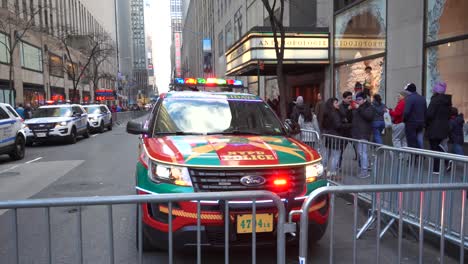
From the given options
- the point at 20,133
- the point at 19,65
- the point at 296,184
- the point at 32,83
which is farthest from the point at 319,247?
the point at 32,83

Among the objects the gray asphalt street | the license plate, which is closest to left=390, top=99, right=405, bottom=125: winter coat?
the gray asphalt street

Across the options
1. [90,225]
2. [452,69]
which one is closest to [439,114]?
[452,69]

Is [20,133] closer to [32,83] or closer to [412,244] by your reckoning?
[412,244]

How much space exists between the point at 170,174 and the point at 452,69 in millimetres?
9213

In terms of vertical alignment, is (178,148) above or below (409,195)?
above

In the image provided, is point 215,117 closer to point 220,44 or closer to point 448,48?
point 448,48

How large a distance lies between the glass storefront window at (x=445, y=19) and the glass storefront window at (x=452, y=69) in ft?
0.96

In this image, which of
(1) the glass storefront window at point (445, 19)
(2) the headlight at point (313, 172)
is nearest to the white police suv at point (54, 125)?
(1) the glass storefront window at point (445, 19)

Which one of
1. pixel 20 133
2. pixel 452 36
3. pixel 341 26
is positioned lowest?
pixel 20 133

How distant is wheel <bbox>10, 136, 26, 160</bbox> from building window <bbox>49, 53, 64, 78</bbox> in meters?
32.7

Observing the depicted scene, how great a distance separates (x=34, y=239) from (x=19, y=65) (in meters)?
36.8

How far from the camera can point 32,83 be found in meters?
38.7

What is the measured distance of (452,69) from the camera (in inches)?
410

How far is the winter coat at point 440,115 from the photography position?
8.20 meters
